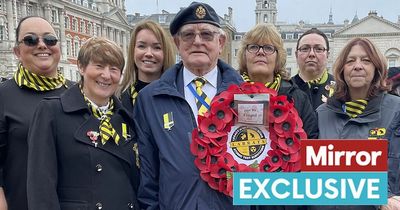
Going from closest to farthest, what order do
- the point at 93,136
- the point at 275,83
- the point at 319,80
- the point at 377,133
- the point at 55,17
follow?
the point at 93,136 → the point at 377,133 → the point at 275,83 → the point at 319,80 → the point at 55,17

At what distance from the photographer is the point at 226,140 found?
2490 millimetres

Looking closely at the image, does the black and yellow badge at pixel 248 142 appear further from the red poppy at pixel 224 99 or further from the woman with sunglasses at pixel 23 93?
the woman with sunglasses at pixel 23 93

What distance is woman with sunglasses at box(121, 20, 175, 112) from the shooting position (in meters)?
3.64

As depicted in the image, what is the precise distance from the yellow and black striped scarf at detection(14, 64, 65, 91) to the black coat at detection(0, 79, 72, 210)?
78 mm

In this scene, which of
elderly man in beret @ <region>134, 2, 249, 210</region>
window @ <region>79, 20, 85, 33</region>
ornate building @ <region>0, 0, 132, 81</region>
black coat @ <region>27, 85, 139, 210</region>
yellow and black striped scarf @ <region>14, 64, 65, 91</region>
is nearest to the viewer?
black coat @ <region>27, 85, 139, 210</region>

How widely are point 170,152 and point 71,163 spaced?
0.60m

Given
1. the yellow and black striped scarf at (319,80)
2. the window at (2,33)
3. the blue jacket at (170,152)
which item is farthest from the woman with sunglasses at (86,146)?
the window at (2,33)

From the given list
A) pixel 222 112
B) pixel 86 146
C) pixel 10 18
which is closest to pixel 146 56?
pixel 86 146

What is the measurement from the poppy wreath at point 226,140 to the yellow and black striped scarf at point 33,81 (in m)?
1.24

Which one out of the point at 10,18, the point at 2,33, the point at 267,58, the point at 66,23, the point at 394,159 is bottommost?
the point at 394,159

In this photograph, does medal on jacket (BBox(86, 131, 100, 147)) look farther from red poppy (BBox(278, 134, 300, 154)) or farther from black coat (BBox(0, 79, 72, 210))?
red poppy (BBox(278, 134, 300, 154))

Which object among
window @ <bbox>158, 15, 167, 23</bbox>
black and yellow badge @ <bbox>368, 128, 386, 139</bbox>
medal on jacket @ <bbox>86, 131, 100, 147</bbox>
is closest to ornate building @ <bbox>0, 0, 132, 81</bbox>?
window @ <bbox>158, 15, 167, 23</bbox>

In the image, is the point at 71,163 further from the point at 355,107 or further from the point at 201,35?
the point at 355,107

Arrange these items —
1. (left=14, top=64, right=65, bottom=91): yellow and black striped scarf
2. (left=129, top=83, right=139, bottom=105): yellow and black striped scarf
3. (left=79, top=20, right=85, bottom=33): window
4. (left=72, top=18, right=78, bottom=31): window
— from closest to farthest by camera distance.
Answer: (left=14, top=64, right=65, bottom=91): yellow and black striped scarf → (left=129, top=83, right=139, bottom=105): yellow and black striped scarf → (left=72, top=18, right=78, bottom=31): window → (left=79, top=20, right=85, bottom=33): window
